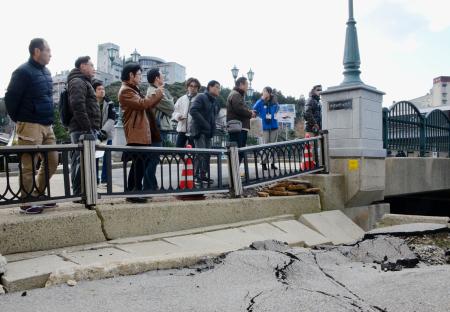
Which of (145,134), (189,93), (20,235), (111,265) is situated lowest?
(111,265)

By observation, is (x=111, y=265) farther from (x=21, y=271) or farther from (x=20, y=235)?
(x=20, y=235)

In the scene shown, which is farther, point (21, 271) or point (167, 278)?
point (167, 278)

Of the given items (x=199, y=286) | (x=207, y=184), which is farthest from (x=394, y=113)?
(x=199, y=286)

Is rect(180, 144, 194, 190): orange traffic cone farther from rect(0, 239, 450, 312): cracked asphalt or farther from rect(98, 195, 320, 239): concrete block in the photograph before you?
rect(0, 239, 450, 312): cracked asphalt

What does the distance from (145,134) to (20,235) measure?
2121 mm

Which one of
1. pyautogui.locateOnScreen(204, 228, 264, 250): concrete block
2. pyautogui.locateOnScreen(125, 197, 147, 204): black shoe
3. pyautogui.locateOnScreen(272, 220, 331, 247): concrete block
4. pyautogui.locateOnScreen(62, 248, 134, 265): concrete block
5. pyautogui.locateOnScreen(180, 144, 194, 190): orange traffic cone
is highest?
pyautogui.locateOnScreen(180, 144, 194, 190): orange traffic cone

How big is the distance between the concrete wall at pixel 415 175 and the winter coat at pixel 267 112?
2706 millimetres

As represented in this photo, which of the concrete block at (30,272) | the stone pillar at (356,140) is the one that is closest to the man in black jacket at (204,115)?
the stone pillar at (356,140)

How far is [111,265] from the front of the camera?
3.52m

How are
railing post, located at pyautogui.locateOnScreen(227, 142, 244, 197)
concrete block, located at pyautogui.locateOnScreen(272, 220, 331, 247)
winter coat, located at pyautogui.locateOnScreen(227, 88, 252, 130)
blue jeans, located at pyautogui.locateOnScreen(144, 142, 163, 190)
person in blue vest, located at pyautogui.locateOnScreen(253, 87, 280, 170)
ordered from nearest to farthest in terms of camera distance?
blue jeans, located at pyautogui.locateOnScreen(144, 142, 163, 190)
concrete block, located at pyautogui.locateOnScreen(272, 220, 331, 247)
railing post, located at pyautogui.locateOnScreen(227, 142, 244, 197)
winter coat, located at pyautogui.locateOnScreen(227, 88, 252, 130)
person in blue vest, located at pyautogui.locateOnScreen(253, 87, 280, 170)

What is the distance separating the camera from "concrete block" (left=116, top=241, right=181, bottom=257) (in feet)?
13.4

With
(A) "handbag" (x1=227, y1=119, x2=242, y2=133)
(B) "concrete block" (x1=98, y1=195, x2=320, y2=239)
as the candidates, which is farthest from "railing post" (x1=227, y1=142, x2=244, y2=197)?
(A) "handbag" (x1=227, y1=119, x2=242, y2=133)

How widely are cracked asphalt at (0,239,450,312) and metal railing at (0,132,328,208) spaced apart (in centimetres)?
139

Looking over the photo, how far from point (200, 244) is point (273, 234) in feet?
4.26
